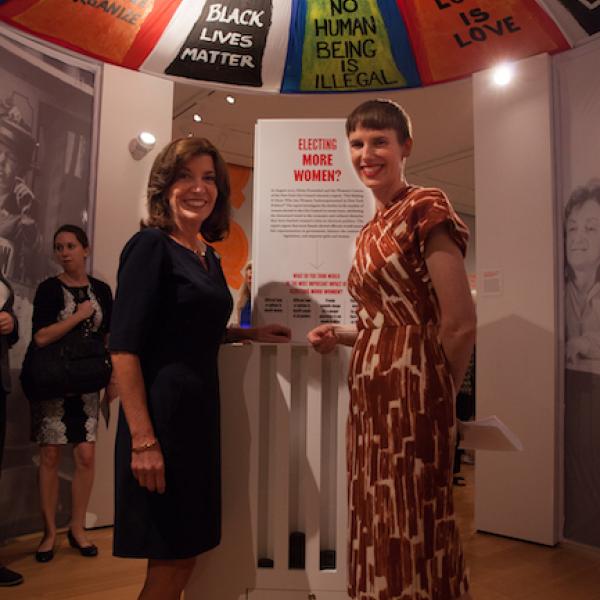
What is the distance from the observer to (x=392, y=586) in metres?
1.36

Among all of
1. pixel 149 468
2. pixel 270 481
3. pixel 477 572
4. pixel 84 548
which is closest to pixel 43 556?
pixel 84 548

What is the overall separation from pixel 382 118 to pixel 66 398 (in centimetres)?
247

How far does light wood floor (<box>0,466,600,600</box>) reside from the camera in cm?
268

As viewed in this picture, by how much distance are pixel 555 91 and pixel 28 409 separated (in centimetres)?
382

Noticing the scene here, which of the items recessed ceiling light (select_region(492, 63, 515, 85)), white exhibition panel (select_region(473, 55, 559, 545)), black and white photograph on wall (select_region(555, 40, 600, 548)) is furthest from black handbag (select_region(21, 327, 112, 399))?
recessed ceiling light (select_region(492, 63, 515, 85))

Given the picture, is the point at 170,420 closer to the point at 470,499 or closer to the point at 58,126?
the point at 58,126

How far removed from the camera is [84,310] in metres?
3.10

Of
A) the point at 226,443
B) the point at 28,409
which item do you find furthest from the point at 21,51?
the point at 226,443

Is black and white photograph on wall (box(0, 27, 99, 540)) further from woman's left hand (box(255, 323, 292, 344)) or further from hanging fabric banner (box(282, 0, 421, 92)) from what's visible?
woman's left hand (box(255, 323, 292, 344))

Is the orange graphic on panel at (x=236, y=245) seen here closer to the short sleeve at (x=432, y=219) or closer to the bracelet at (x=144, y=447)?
the bracelet at (x=144, y=447)

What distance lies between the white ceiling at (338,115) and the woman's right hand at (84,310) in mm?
2596

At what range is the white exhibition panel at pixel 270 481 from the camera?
193cm

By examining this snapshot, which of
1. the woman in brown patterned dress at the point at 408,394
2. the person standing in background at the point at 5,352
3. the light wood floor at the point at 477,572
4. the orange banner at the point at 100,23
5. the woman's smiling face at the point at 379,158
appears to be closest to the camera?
the woman in brown patterned dress at the point at 408,394

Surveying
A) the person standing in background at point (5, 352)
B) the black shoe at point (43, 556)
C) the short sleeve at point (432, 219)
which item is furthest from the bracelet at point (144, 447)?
the black shoe at point (43, 556)
